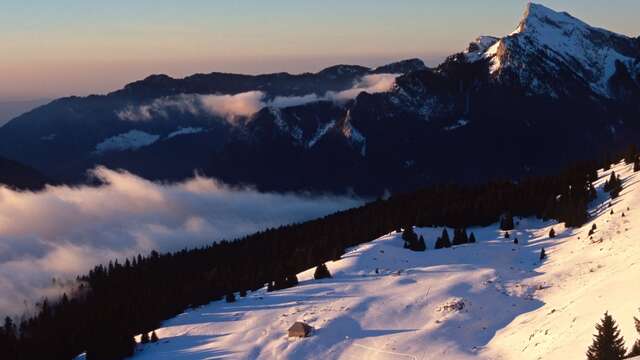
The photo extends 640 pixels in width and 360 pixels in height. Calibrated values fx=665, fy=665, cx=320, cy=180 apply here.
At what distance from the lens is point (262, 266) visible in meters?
157

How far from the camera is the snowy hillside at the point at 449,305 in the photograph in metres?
75.1

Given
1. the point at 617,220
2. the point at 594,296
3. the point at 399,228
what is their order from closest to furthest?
the point at 594,296
the point at 617,220
the point at 399,228

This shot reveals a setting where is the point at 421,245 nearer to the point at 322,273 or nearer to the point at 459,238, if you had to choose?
the point at 459,238

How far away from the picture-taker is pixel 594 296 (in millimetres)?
75750

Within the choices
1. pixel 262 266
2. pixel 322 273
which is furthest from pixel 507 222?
pixel 262 266

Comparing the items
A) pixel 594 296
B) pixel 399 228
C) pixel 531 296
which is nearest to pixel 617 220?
pixel 531 296

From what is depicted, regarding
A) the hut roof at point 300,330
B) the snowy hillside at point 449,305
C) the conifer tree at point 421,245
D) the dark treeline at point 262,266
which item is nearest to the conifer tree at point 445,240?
the snowy hillside at point 449,305

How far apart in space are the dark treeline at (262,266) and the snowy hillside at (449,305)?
A: 981 cm

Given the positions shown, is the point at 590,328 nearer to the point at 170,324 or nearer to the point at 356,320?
the point at 356,320

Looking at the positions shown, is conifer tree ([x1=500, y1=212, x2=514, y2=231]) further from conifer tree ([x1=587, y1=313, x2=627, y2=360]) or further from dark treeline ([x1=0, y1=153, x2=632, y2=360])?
conifer tree ([x1=587, y1=313, x2=627, y2=360])

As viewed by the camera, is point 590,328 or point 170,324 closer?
point 590,328

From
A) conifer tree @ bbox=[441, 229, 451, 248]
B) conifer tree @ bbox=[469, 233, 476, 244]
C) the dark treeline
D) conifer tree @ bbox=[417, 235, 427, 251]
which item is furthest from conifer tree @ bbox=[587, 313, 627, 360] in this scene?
conifer tree @ bbox=[469, 233, 476, 244]

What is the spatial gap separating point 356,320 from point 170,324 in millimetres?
37882

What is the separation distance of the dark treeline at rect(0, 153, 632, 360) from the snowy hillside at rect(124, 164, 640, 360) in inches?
386
